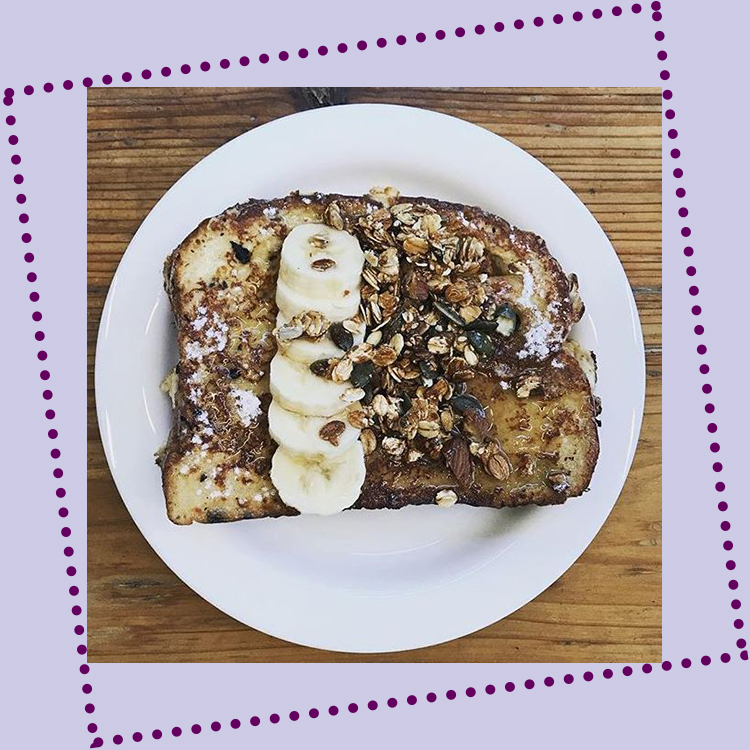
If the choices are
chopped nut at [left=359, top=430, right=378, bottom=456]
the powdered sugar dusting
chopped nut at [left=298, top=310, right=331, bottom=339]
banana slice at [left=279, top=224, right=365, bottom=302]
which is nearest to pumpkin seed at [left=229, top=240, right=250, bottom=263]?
banana slice at [left=279, top=224, right=365, bottom=302]

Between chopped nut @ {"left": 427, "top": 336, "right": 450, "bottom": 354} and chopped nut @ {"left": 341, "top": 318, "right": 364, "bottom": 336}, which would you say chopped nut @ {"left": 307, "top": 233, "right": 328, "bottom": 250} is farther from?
chopped nut @ {"left": 427, "top": 336, "right": 450, "bottom": 354}

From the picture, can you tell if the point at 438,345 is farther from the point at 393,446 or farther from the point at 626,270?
the point at 626,270

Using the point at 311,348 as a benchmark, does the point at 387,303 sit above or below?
above

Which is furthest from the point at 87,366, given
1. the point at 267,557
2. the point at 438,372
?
the point at 438,372

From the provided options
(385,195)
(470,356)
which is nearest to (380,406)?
(470,356)
